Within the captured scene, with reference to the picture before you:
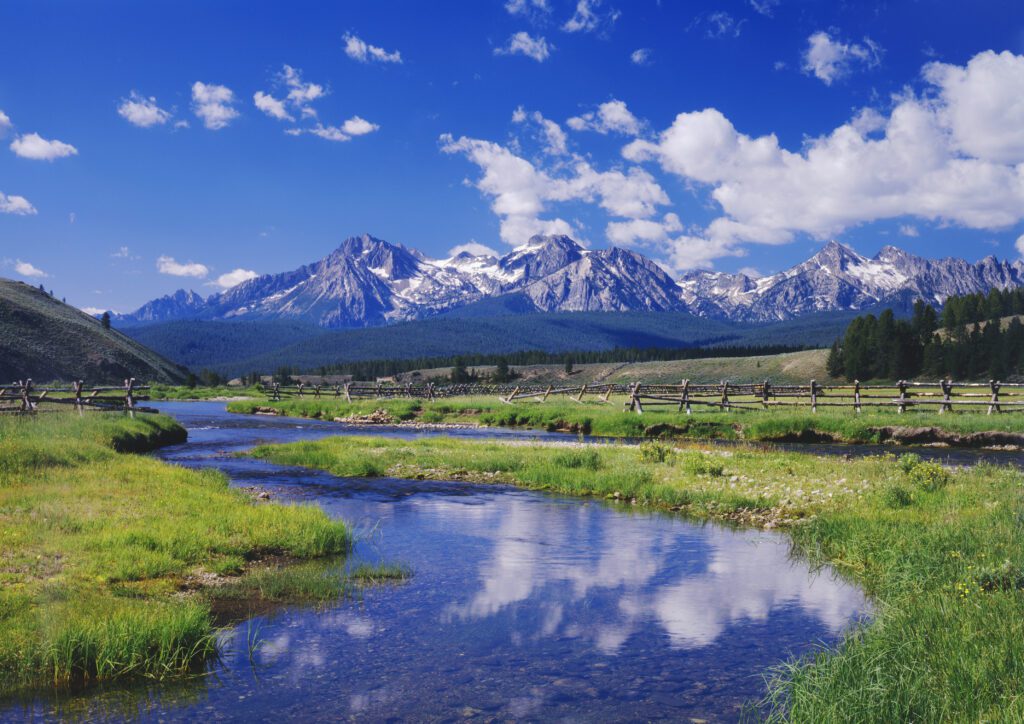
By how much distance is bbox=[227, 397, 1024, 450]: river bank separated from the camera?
118 ft

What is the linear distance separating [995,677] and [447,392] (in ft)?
300

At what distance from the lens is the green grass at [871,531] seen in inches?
299

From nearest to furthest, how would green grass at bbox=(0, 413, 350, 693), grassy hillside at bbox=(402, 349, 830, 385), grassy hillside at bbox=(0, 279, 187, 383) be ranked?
1. green grass at bbox=(0, 413, 350, 693)
2. grassy hillside at bbox=(402, 349, 830, 385)
3. grassy hillside at bbox=(0, 279, 187, 383)

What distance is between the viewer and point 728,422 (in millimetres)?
44125

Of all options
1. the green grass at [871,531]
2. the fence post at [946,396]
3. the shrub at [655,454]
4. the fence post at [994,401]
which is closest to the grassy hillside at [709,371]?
the fence post at [946,396]

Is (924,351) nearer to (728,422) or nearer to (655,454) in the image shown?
(728,422)

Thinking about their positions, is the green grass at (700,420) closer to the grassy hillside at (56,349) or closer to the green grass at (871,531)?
the green grass at (871,531)

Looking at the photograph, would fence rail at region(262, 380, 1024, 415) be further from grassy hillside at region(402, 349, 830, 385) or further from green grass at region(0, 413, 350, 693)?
green grass at region(0, 413, 350, 693)

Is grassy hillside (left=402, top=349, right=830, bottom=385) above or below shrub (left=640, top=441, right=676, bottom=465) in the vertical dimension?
above

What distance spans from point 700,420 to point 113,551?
1443 inches

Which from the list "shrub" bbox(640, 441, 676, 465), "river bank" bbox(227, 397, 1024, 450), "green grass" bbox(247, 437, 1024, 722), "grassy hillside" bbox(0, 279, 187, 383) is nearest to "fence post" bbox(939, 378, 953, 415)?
"river bank" bbox(227, 397, 1024, 450)

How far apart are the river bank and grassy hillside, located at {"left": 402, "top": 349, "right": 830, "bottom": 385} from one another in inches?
2162

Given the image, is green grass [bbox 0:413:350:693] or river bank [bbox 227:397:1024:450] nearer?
green grass [bbox 0:413:350:693]

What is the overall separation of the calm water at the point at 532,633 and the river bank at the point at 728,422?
23.0m
